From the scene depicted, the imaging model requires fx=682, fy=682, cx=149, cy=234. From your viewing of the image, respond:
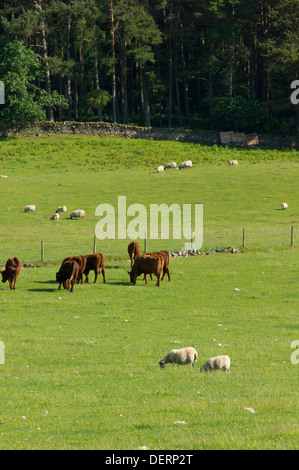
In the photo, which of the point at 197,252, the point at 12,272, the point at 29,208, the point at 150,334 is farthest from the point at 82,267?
the point at 29,208

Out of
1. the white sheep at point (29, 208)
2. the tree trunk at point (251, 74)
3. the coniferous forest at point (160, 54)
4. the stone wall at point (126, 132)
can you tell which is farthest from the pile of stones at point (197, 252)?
the tree trunk at point (251, 74)

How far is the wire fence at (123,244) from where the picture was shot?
39312 mm

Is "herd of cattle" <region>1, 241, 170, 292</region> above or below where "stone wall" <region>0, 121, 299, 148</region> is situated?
below

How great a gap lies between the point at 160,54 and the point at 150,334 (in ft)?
277

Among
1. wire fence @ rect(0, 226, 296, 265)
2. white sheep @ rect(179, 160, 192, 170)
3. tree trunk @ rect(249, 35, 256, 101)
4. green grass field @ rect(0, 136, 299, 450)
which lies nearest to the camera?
green grass field @ rect(0, 136, 299, 450)

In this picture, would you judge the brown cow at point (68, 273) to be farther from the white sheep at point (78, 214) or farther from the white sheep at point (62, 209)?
the white sheep at point (62, 209)

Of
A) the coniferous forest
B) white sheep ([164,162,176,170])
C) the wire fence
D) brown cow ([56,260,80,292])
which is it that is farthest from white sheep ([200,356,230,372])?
the coniferous forest

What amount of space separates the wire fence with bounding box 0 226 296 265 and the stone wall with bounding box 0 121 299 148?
42789 mm

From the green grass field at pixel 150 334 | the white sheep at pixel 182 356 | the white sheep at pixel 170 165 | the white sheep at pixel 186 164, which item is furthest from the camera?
the white sheep at pixel 186 164

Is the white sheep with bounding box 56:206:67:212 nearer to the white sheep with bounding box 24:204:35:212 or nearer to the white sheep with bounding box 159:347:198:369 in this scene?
the white sheep with bounding box 24:204:35:212

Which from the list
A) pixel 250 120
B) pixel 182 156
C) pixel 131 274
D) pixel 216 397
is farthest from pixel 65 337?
pixel 250 120

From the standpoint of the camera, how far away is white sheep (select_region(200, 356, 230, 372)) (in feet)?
53.6

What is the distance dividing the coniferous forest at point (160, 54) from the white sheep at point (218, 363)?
74406 millimetres

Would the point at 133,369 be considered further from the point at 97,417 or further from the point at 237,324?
the point at 237,324
